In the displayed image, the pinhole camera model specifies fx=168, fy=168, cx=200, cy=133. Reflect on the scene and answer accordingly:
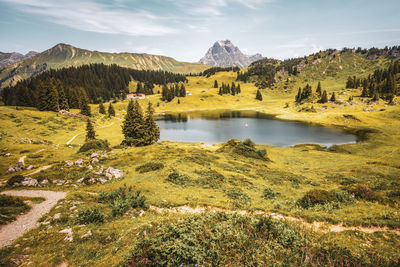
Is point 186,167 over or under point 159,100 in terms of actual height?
under

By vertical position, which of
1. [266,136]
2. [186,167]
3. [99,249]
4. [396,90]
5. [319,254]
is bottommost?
[266,136]

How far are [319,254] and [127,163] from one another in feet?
95.2

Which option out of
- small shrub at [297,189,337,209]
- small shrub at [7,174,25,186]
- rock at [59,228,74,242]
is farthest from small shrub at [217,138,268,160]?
small shrub at [7,174,25,186]

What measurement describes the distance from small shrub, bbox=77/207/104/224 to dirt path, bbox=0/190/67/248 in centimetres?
303

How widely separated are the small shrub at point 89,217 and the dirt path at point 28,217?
3027 mm

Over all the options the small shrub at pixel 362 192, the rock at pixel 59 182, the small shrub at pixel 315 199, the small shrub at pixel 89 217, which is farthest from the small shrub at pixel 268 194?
the rock at pixel 59 182

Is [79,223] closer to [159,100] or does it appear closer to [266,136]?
[266,136]

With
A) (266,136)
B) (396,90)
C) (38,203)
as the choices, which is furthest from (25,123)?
(396,90)

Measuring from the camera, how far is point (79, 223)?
11742 millimetres

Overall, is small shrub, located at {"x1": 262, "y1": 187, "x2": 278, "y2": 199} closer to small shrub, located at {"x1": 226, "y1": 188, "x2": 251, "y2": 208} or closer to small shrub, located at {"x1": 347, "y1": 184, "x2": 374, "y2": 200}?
small shrub, located at {"x1": 226, "y1": 188, "x2": 251, "y2": 208}

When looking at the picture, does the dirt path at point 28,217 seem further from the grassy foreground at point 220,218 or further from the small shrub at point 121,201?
the small shrub at point 121,201

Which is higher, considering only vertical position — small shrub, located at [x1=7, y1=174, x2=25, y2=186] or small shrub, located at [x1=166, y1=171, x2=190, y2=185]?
small shrub, located at [x1=7, y1=174, x2=25, y2=186]

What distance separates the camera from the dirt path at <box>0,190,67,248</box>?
1039 cm

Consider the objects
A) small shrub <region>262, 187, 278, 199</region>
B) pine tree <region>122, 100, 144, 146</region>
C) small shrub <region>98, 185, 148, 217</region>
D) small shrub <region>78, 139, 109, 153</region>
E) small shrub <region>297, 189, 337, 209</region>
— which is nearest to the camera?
small shrub <region>98, 185, 148, 217</region>
